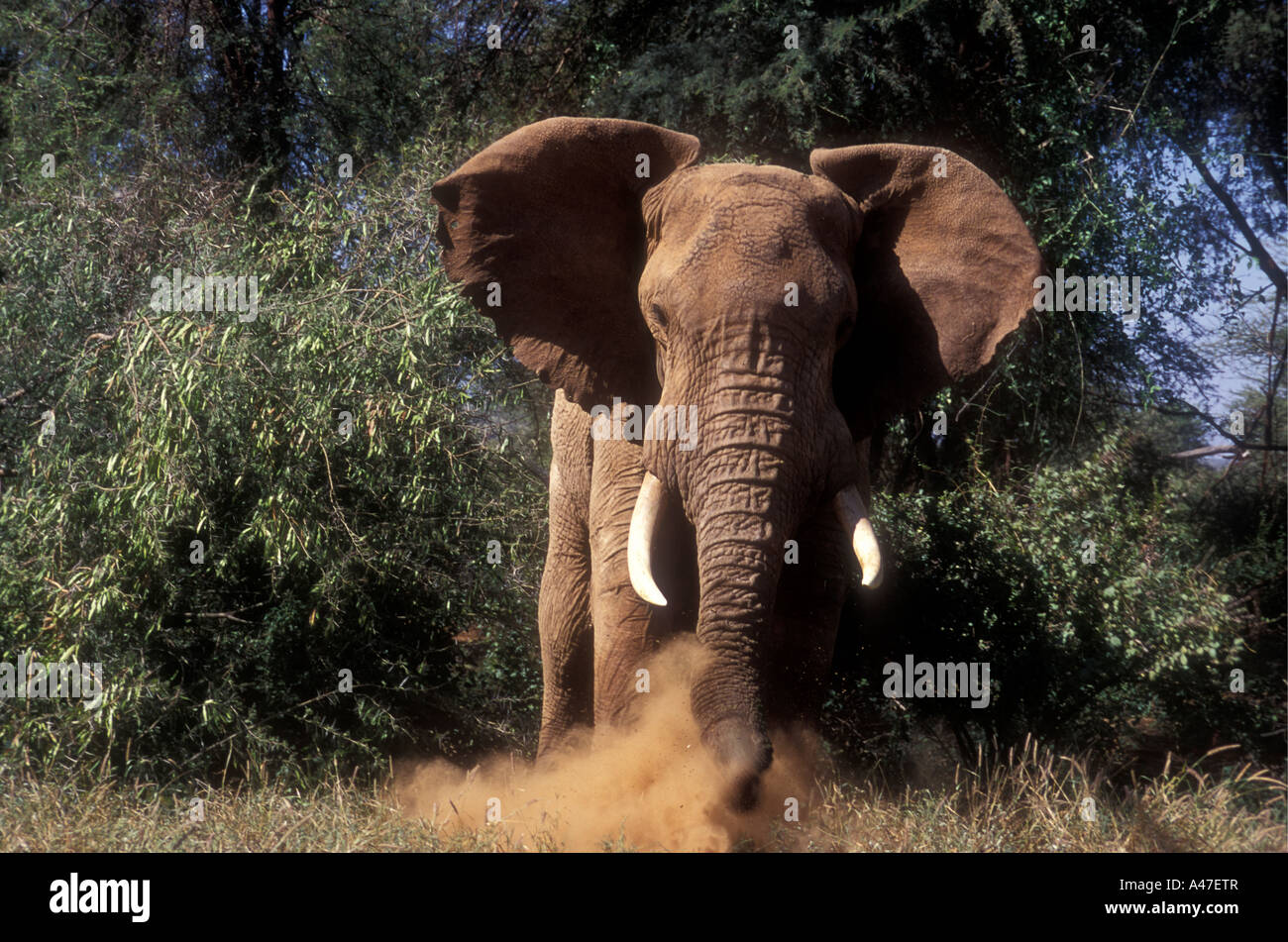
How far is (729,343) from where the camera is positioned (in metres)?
5.41

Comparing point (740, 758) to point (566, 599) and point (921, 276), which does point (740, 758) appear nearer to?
point (566, 599)

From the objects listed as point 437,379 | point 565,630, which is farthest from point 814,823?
point 437,379

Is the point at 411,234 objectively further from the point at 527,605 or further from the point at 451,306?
the point at 527,605

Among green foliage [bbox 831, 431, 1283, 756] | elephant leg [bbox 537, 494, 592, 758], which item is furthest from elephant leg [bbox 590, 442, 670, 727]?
green foliage [bbox 831, 431, 1283, 756]

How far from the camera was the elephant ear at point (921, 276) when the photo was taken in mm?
6406

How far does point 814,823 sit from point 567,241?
9.71ft

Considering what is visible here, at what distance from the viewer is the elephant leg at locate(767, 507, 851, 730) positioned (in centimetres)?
606

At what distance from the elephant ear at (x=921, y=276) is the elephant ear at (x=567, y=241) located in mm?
930

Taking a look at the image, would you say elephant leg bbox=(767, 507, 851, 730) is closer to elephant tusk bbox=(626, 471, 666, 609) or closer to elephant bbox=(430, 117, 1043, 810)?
elephant bbox=(430, 117, 1043, 810)

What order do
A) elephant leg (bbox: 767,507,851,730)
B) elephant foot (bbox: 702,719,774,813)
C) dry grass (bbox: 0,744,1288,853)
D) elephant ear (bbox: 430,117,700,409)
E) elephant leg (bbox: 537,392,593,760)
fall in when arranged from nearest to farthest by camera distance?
elephant foot (bbox: 702,719,774,813)
dry grass (bbox: 0,744,1288,853)
elephant leg (bbox: 767,507,851,730)
elephant ear (bbox: 430,117,700,409)
elephant leg (bbox: 537,392,593,760)

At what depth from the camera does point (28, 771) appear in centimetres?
689

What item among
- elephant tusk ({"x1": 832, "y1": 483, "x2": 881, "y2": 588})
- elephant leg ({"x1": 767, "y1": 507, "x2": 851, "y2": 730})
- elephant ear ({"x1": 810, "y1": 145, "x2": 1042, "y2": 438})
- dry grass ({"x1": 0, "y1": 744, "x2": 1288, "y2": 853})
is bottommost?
dry grass ({"x1": 0, "y1": 744, "x2": 1288, "y2": 853})

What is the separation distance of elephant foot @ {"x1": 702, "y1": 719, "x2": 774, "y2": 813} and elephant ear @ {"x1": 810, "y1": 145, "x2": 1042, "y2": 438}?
182cm

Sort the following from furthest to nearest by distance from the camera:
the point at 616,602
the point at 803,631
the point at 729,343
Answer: the point at 803,631
the point at 616,602
the point at 729,343
